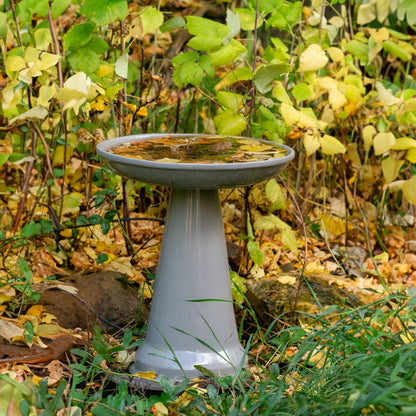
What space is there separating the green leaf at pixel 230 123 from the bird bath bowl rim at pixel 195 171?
455 mm

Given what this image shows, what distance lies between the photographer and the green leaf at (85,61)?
2.52 meters

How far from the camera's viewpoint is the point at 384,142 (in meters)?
2.74

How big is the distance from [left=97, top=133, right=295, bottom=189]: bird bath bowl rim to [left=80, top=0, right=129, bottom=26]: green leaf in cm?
47

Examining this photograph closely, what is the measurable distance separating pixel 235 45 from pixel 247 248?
823 millimetres

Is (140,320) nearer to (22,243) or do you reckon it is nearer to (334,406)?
(22,243)

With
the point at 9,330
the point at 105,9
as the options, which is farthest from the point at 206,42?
the point at 9,330

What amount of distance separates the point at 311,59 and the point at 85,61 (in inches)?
33.8

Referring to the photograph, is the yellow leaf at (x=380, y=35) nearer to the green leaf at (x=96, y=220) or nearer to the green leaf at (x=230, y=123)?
the green leaf at (x=230, y=123)

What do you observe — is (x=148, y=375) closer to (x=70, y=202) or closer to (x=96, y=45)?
(x=70, y=202)

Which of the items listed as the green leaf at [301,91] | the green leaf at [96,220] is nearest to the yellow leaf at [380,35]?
the green leaf at [301,91]

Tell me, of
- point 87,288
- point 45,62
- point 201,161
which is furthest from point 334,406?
point 45,62

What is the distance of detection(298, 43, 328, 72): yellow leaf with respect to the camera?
8.84ft

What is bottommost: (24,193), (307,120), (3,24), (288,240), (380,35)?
(288,240)

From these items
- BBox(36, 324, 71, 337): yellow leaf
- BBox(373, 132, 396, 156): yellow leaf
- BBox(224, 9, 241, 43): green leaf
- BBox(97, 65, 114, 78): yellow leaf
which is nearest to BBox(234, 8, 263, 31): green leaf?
BBox(224, 9, 241, 43): green leaf
